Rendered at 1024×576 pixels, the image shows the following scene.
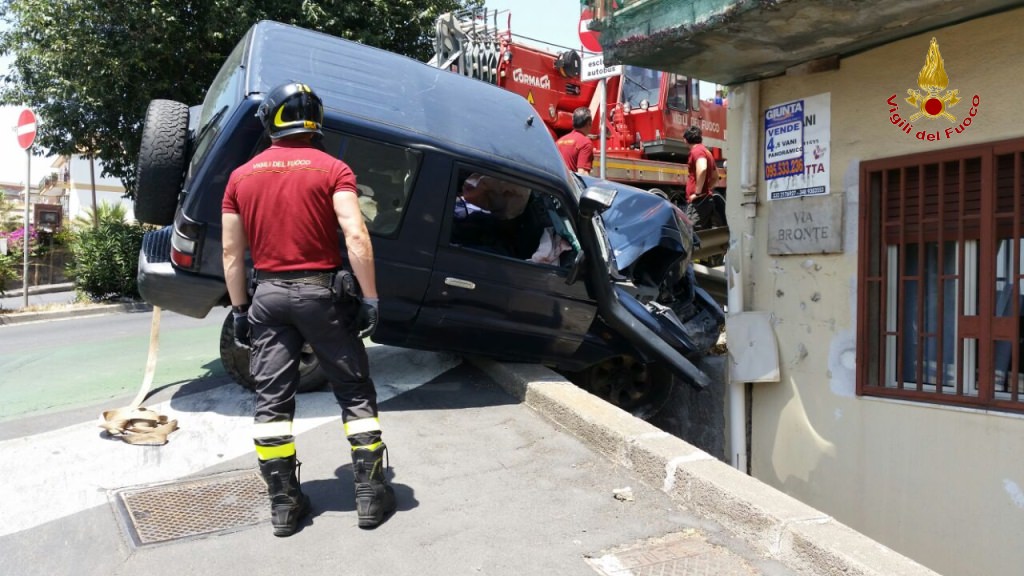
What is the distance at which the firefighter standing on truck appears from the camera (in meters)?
3.12

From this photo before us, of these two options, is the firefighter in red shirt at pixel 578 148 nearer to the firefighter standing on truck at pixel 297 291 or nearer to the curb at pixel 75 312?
the firefighter standing on truck at pixel 297 291

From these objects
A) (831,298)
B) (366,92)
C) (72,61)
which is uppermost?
(72,61)

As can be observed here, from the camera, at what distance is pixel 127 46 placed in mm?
11523

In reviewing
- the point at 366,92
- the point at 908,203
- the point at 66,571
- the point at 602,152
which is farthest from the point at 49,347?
the point at 908,203

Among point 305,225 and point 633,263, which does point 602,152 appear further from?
point 305,225

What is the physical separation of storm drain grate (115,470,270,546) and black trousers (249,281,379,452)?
42 centimetres

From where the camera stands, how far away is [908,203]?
16.3 ft

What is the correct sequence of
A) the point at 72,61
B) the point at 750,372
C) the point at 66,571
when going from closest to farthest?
the point at 66,571 < the point at 750,372 < the point at 72,61

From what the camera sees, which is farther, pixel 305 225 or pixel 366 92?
pixel 366 92

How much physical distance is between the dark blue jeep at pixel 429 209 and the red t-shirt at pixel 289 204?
3.91 ft

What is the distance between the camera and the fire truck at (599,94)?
10586mm

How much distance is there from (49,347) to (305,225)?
5.92 m

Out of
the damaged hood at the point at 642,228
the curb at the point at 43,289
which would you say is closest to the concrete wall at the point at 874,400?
the damaged hood at the point at 642,228

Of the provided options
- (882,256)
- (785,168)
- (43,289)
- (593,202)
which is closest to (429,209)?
(593,202)
